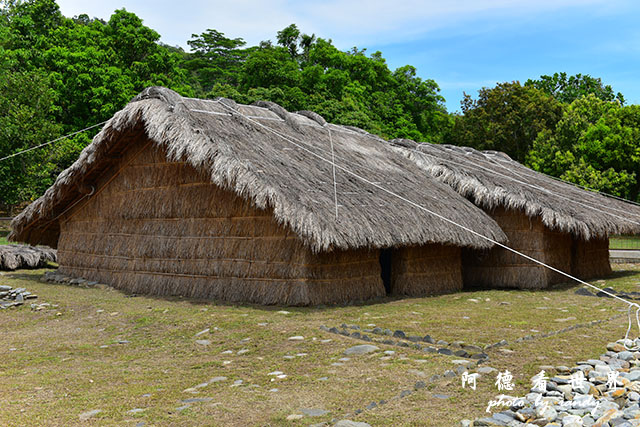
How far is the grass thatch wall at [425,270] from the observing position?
11039 millimetres

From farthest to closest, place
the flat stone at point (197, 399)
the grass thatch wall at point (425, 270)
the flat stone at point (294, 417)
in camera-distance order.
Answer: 1. the grass thatch wall at point (425, 270)
2. the flat stone at point (197, 399)
3. the flat stone at point (294, 417)

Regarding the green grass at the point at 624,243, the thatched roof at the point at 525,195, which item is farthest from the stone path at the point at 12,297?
the green grass at the point at 624,243

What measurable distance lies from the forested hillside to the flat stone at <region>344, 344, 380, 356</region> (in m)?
18.5

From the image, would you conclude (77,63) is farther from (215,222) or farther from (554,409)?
(554,409)

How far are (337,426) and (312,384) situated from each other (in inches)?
43.4

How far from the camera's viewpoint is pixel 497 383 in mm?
4770

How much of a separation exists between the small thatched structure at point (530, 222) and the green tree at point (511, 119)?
20908 millimetres

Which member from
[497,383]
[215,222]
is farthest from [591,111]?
[497,383]

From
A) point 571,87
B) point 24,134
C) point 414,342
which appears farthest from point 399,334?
point 571,87

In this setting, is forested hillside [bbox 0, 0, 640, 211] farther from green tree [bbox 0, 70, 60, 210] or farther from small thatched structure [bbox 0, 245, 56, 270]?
small thatched structure [bbox 0, 245, 56, 270]

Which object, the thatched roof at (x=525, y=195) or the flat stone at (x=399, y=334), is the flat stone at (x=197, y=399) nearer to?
the flat stone at (x=399, y=334)

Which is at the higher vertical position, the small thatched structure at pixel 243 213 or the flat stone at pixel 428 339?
the small thatched structure at pixel 243 213

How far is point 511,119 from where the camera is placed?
34.6m

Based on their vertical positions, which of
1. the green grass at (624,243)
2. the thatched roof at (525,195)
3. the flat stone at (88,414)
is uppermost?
the thatched roof at (525,195)
